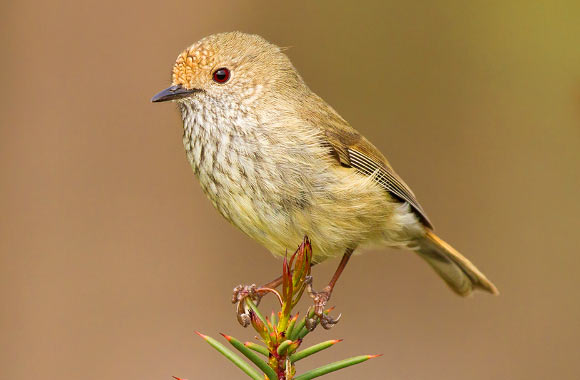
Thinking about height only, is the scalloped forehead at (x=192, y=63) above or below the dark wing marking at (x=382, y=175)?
above

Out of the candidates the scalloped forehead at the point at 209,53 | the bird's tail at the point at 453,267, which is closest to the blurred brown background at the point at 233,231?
the bird's tail at the point at 453,267

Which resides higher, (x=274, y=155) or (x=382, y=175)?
(x=382, y=175)

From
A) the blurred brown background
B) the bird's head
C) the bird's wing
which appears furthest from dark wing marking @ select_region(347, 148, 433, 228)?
the blurred brown background

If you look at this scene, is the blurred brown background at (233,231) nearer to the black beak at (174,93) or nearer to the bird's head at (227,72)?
the bird's head at (227,72)

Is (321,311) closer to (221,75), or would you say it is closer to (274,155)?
(274,155)

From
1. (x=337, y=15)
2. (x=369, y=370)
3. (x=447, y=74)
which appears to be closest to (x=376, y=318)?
(x=369, y=370)

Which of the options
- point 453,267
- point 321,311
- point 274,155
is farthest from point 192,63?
point 453,267


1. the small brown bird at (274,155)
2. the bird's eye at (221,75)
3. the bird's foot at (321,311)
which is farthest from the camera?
the bird's eye at (221,75)

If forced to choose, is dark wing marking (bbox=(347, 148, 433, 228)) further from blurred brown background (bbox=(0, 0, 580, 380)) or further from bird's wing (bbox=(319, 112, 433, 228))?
blurred brown background (bbox=(0, 0, 580, 380))
